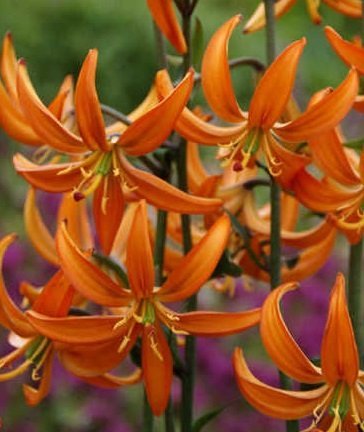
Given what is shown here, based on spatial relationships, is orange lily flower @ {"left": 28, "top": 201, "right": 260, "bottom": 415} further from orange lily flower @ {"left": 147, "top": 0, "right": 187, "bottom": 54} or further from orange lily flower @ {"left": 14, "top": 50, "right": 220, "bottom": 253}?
orange lily flower @ {"left": 147, "top": 0, "right": 187, "bottom": 54}

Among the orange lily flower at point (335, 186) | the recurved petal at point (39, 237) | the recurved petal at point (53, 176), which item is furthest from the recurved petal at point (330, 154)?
the recurved petal at point (39, 237)

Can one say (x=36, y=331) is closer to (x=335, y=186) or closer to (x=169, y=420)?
(x=169, y=420)

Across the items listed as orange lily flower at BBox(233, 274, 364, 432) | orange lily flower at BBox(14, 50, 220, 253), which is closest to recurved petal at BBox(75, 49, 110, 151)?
orange lily flower at BBox(14, 50, 220, 253)

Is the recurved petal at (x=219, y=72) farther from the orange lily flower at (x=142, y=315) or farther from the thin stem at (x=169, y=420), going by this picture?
the thin stem at (x=169, y=420)

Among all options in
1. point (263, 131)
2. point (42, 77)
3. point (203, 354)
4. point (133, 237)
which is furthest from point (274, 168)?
point (42, 77)

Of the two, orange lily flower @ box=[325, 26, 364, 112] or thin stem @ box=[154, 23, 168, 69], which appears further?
thin stem @ box=[154, 23, 168, 69]

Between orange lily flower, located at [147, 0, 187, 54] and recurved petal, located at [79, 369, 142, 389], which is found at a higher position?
orange lily flower, located at [147, 0, 187, 54]
